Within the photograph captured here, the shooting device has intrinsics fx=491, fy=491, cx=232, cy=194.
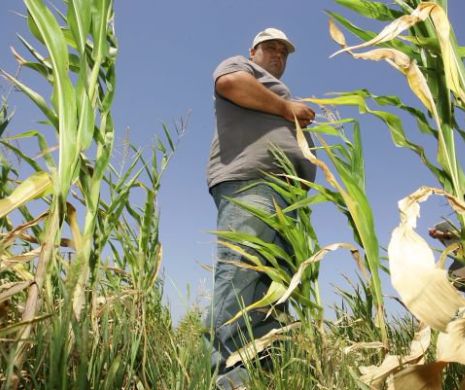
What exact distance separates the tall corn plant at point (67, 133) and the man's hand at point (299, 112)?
82 cm

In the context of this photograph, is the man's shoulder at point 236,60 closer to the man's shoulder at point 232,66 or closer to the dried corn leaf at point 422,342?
the man's shoulder at point 232,66

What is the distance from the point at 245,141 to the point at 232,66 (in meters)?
0.27

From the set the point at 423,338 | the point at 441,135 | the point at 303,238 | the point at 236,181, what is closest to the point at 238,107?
the point at 236,181

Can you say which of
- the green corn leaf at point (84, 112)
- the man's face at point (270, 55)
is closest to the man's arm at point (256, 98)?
the man's face at point (270, 55)

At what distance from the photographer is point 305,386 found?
0.83 m

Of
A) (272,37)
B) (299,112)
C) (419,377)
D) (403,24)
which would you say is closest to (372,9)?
Answer: (403,24)

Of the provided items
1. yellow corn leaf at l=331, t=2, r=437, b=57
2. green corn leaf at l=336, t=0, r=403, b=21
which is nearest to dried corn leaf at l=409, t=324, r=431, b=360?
yellow corn leaf at l=331, t=2, r=437, b=57

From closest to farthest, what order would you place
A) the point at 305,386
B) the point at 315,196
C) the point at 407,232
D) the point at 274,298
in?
the point at 407,232 < the point at 305,386 < the point at 315,196 < the point at 274,298

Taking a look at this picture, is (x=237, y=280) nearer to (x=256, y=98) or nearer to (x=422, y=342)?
(x=256, y=98)

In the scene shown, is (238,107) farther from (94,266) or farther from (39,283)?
(39,283)

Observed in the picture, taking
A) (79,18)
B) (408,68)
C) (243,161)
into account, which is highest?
(79,18)

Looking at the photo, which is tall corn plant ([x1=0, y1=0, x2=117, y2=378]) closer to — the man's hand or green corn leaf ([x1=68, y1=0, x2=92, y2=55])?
green corn leaf ([x1=68, y1=0, x2=92, y2=55])

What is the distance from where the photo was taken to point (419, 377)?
22.4 inches

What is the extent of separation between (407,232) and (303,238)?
79 cm
